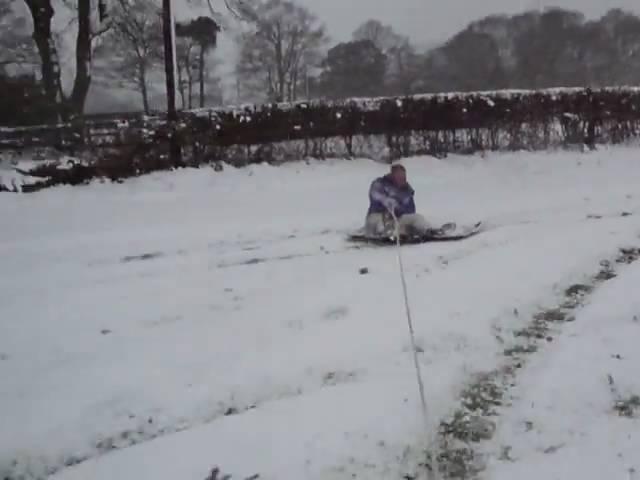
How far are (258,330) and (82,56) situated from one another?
19922 millimetres

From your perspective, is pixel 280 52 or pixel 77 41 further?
pixel 280 52

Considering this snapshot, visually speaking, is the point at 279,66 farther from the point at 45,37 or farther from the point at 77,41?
the point at 77,41

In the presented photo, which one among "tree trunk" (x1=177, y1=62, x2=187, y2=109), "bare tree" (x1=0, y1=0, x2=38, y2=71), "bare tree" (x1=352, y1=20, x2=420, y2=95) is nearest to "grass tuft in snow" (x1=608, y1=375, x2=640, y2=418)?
"bare tree" (x1=0, y1=0, x2=38, y2=71)

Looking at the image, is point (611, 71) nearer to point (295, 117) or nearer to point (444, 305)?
point (295, 117)

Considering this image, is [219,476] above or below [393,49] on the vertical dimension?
below

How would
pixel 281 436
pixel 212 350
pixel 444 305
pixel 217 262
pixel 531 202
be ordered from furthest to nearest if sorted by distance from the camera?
pixel 531 202 → pixel 217 262 → pixel 444 305 → pixel 212 350 → pixel 281 436

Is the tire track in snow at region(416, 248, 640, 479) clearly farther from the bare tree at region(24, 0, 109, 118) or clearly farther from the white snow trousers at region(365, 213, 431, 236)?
the bare tree at region(24, 0, 109, 118)

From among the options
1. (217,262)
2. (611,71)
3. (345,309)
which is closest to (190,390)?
(345,309)

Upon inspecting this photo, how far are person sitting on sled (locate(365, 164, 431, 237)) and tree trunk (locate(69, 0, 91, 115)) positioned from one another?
16.4m

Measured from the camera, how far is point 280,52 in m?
72.1

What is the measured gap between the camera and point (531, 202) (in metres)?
12.6

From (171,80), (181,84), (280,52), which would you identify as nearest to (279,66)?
(280,52)

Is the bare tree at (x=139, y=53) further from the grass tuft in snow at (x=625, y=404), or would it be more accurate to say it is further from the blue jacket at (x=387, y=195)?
the grass tuft in snow at (x=625, y=404)

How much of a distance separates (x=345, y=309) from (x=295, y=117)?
11337mm
